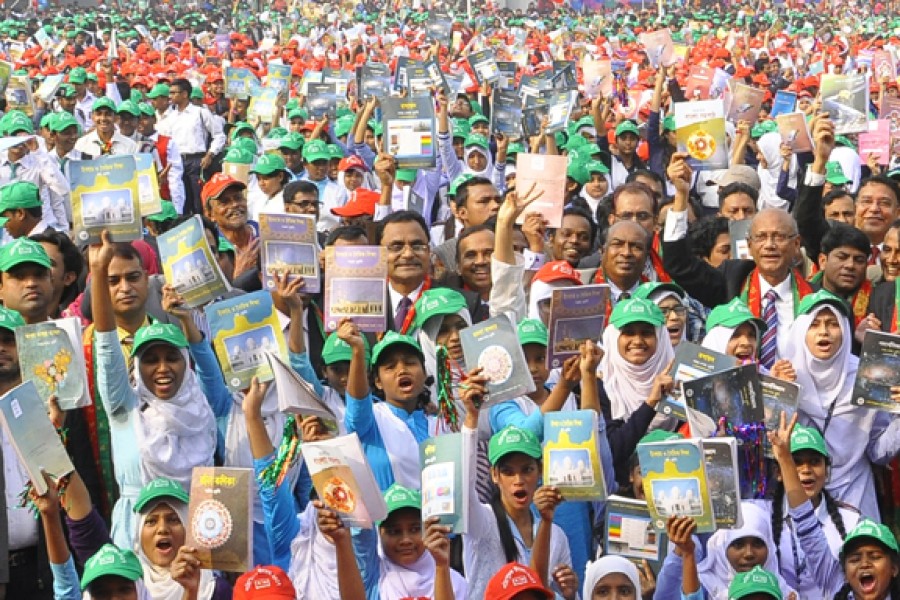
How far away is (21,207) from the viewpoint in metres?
7.98

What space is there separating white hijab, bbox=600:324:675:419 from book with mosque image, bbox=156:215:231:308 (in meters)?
1.47

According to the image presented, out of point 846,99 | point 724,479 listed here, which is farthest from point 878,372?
point 846,99

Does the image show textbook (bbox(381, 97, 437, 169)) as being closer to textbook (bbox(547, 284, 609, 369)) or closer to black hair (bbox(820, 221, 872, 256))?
black hair (bbox(820, 221, 872, 256))

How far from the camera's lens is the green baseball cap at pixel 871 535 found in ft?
17.8

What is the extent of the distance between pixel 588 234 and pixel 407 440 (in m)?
2.56

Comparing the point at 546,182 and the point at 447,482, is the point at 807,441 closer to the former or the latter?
the point at 447,482

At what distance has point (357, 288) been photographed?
20.2ft

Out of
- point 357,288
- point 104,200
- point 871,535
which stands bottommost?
point 871,535

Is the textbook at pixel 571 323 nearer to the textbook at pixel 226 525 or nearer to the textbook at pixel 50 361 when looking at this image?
the textbook at pixel 226 525

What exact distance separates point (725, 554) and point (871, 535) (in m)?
0.50

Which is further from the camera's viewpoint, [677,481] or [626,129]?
[626,129]

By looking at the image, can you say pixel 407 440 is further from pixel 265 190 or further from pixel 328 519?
pixel 265 190

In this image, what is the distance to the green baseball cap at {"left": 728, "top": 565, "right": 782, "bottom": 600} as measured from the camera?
16.9ft

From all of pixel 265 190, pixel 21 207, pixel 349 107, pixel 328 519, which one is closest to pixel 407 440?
pixel 328 519
